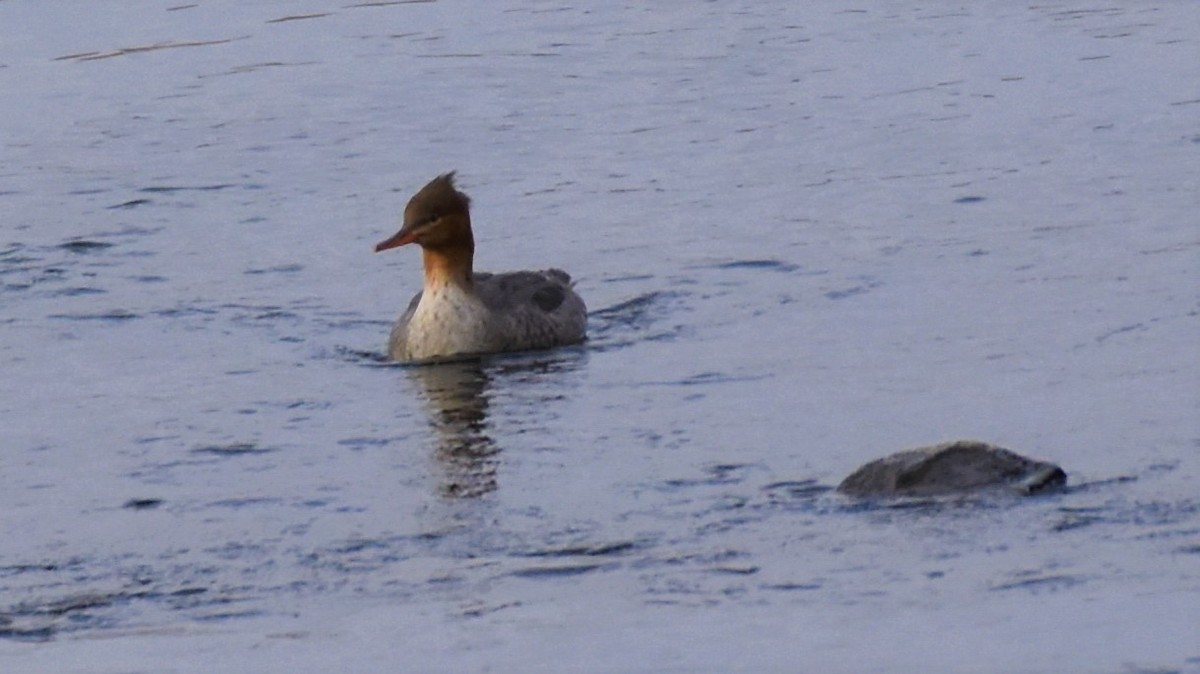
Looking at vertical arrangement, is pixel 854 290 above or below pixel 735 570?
below

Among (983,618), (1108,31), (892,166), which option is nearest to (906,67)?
(1108,31)

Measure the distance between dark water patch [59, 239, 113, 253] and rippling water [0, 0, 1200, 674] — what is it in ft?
0.17

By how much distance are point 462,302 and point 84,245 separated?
11.4 ft

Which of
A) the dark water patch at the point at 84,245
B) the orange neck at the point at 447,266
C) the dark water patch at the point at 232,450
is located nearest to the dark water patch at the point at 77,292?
the dark water patch at the point at 84,245

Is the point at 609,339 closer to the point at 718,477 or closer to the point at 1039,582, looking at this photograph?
the point at 718,477

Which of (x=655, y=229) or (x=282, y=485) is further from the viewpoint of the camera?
(x=655, y=229)

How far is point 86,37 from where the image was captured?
2392cm

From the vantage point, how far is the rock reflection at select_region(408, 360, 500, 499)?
10391 millimetres

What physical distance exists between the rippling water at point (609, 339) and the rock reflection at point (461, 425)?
1.8 inches

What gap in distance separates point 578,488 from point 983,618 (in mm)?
2636

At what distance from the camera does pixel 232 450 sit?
36.3 feet

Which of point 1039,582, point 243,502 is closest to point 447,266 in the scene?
point 243,502

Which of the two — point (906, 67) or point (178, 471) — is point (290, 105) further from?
point (178, 471)

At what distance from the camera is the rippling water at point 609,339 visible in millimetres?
8055
